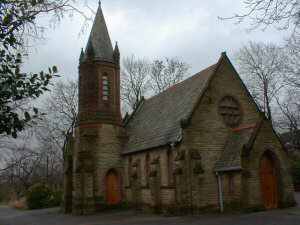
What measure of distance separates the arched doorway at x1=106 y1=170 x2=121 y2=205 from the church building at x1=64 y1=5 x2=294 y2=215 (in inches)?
3.1

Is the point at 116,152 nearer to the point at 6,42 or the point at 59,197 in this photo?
the point at 59,197

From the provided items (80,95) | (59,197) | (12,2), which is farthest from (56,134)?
(12,2)

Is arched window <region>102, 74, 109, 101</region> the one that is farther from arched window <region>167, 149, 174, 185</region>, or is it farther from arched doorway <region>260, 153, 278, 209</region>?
arched doorway <region>260, 153, 278, 209</region>

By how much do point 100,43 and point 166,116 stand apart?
9416 millimetres

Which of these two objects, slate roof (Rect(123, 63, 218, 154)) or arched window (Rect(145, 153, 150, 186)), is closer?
slate roof (Rect(123, 63, 218, 154))

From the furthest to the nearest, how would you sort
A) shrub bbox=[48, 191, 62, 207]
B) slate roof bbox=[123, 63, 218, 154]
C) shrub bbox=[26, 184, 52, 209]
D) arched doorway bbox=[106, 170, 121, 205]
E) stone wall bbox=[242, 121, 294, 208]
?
shrub bbox=[48, 191, 62, 207] → shrub bbox=[26, 184, 52, 209] → arched doorway bbox=[106, 170, 121, 205] → slate roof bbox=[123, 63, 218, 154] → stone wall bbox=[242, 121, 294, 208]

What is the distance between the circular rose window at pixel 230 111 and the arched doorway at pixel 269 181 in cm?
364

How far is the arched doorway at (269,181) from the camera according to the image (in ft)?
74.2

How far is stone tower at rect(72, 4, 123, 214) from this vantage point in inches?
1129

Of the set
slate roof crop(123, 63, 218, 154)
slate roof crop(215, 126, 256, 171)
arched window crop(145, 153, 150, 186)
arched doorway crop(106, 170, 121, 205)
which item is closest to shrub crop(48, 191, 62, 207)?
slate roof crop(123, 63, 218, 154)

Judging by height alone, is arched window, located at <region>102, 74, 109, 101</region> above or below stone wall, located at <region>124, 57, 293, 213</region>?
above

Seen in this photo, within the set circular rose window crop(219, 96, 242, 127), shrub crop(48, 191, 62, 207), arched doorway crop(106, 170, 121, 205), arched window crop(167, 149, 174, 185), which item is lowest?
shrub crop(48, 191, 62, 207)

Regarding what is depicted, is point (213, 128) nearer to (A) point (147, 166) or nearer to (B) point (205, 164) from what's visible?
(B) point (205, 164)

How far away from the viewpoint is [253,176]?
846 inches
